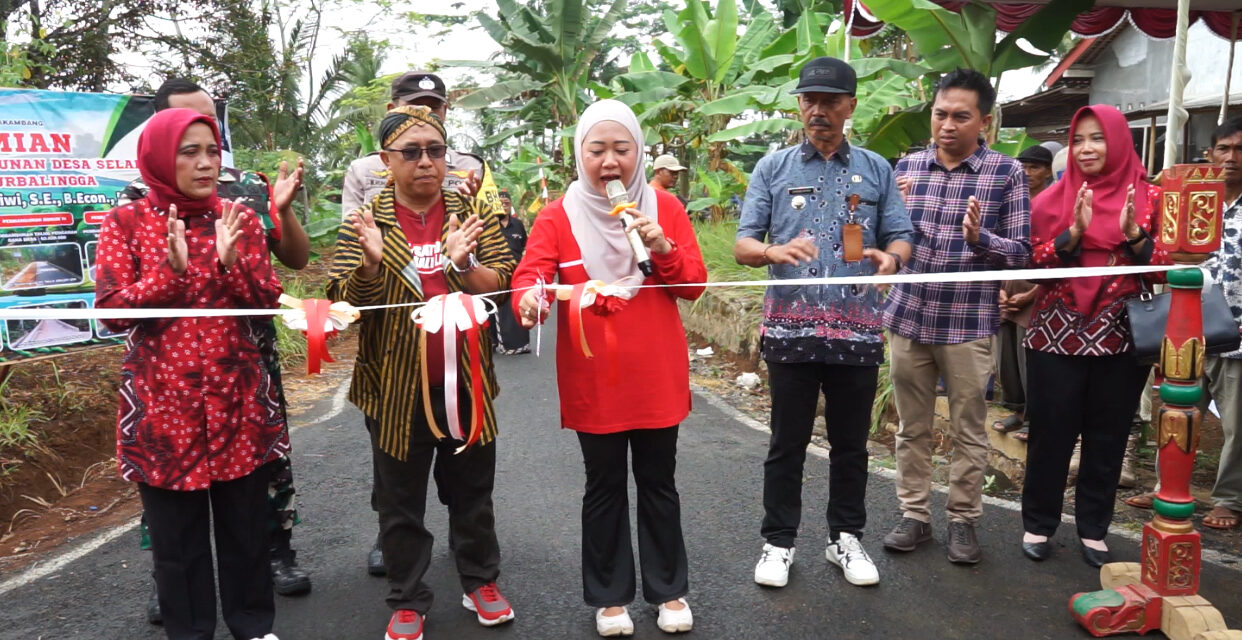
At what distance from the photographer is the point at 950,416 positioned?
3.92 metres

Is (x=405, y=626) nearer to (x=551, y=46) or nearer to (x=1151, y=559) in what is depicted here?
(x=1151, y=559)

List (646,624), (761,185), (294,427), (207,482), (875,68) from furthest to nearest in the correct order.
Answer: (875,68) < (294,427) < (761,185) < (646,624) < (207,482)

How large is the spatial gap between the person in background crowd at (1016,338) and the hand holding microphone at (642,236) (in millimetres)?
3271

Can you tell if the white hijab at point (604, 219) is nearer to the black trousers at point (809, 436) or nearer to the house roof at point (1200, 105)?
the black trousers at point (809, 436)

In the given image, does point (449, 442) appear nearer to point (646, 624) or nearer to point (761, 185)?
point (646, 624)

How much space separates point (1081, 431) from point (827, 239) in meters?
1.50

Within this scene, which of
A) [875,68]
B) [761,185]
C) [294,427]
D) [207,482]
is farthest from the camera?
[875,68]

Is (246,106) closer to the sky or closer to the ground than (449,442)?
closer to the sky

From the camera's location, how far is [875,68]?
8500 mm

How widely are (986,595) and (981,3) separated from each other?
174 inches

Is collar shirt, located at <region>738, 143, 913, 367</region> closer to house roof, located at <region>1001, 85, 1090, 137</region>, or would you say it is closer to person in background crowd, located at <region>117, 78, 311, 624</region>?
person in background crowd, located at <region>117, 78, 311, 624</region>

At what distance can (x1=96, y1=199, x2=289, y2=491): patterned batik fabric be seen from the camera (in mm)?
2762

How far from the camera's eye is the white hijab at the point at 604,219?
3055 mm

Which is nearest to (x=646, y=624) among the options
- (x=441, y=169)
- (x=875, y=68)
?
(x=441, y=169)
